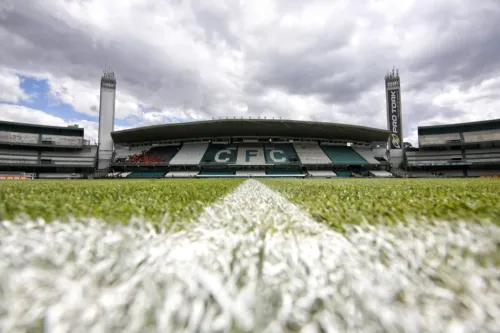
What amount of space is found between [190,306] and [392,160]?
139 feet

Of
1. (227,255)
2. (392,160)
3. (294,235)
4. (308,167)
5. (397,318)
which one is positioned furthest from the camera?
(392,160)

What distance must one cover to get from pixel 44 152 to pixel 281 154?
34.7 metres

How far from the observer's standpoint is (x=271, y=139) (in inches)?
1444

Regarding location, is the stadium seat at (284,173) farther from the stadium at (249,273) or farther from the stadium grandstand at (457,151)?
the stadium at (249,273)

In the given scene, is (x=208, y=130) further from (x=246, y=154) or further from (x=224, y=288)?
(x=224, y=288)

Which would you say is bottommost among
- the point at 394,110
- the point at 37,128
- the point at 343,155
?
the point at 343,155

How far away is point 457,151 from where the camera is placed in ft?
114

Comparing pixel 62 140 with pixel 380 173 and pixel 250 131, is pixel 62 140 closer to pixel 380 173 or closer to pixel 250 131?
pixel 250 131

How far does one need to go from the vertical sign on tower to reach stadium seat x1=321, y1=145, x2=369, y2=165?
650 centimetres

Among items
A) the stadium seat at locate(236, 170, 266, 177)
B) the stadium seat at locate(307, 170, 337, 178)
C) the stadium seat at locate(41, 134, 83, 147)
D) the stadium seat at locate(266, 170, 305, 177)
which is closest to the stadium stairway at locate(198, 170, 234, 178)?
the stadium seat at locate(236, 170, 266, 177)

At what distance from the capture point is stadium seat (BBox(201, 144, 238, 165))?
32.8 meters

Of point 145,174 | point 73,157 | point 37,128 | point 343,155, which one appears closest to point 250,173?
point 343,155

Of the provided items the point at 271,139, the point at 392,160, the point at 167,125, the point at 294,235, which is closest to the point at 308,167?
the point at 271,139

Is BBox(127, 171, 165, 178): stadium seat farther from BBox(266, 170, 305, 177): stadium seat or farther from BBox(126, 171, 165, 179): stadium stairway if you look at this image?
BBox(266, 170, 305, 177): stadium seat
